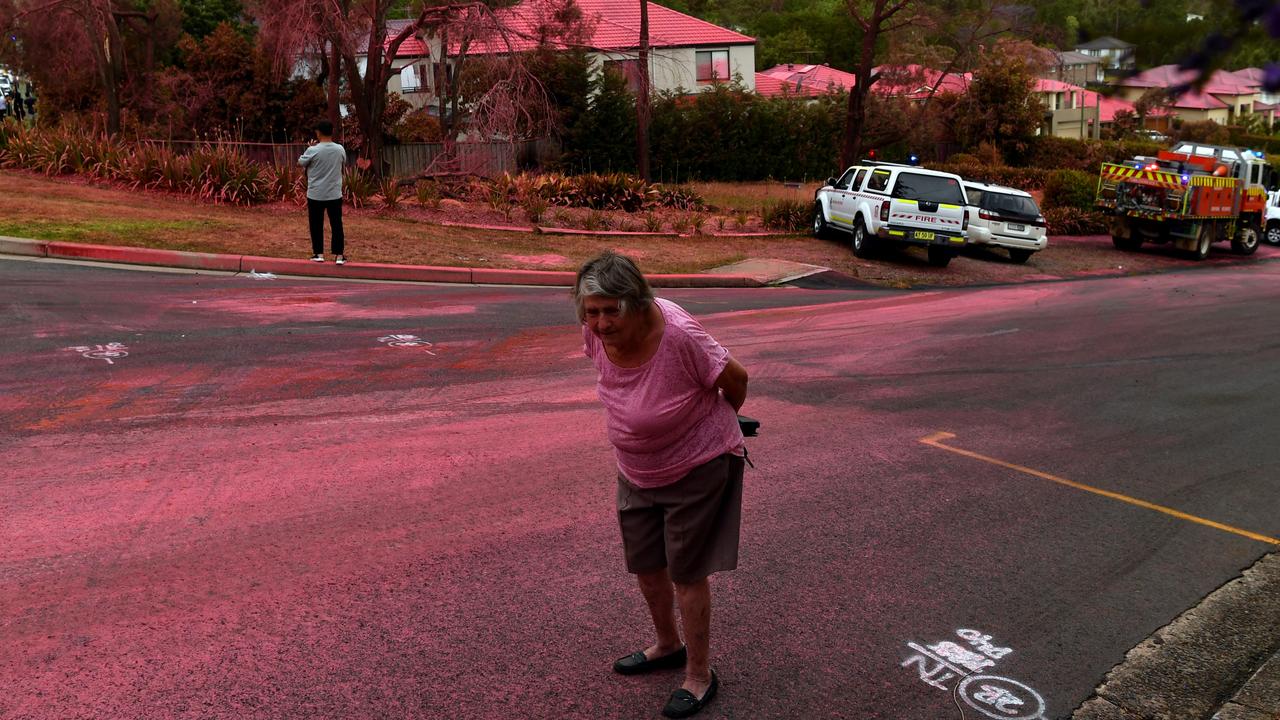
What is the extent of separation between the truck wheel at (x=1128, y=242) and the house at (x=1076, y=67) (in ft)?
13.4

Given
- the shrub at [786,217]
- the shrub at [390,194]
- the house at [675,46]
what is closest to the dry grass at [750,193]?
the shrub at [786,217]

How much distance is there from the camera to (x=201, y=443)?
7.46 meters

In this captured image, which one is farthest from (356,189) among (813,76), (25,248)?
(813,76)

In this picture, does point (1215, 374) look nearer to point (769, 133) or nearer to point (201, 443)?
point (201, 443)

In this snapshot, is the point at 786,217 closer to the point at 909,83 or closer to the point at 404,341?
the point at 404,341

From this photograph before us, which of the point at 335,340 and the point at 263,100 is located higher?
the point at 263,100

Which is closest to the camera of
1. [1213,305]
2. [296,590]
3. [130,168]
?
[296,590]

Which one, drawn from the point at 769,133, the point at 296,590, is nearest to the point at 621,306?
the point at 296,590

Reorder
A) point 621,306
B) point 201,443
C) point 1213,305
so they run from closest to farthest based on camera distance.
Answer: point 621,306, point 201,443, point 1213,305

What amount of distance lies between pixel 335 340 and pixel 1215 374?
8.84 m

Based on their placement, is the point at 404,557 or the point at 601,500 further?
the point at 601,500

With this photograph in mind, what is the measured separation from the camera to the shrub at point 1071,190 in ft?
106

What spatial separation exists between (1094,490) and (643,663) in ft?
13.4

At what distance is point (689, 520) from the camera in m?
4.18
